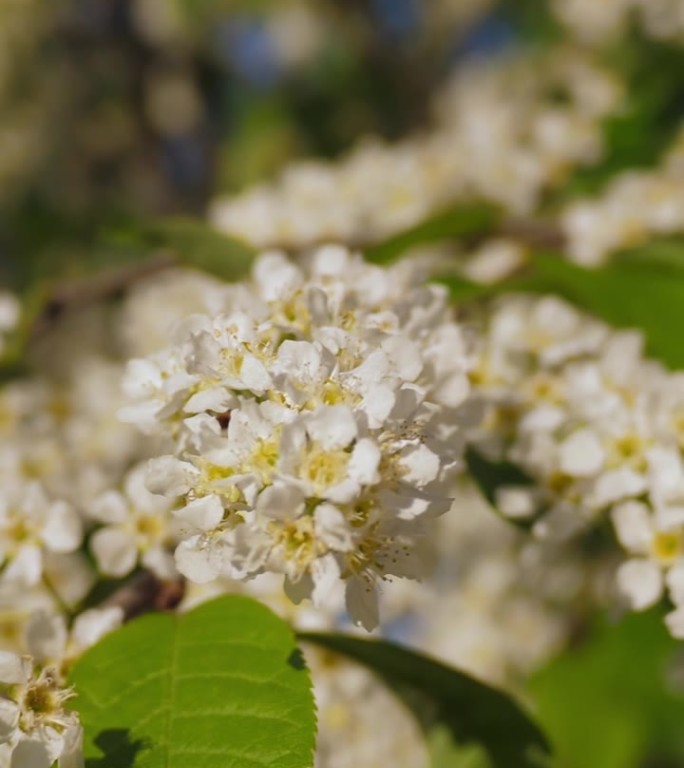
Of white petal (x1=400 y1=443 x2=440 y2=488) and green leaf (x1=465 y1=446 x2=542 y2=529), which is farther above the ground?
white petal (x1=400 y1=443 x2=440 y2=488)

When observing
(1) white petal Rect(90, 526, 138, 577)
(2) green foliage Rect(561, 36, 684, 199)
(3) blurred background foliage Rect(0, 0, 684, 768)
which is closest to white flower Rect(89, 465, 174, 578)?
(1) white petal Rect(90, 526, 138, 577)

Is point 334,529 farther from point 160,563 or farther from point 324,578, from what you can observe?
point 160,563

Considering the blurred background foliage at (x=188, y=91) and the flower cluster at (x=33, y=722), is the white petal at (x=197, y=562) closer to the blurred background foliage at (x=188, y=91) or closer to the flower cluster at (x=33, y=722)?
the flower cluster at (x=33, y=722)

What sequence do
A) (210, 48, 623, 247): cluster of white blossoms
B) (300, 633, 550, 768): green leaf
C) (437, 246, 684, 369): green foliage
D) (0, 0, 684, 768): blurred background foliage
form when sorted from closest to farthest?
1. (300, 633, 550, 768): green leaf
2. (437, 246, 684, 369): green foliage
3. (210, 48, 623, 247): cluster of white blossoms
4. (0, 0, 684, 768): blurred background foliage

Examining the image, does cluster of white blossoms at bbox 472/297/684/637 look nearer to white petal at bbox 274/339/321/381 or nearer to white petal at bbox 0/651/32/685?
white petal at bbox 274/339/321/381

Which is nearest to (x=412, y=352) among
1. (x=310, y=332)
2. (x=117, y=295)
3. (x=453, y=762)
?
(x=310, y=332)

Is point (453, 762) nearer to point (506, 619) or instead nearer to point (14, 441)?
point (14, 441)

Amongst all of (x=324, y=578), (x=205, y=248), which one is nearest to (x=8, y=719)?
(x=324, y=578)

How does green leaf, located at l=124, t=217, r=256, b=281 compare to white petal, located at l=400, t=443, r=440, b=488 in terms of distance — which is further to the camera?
green leaf, located at l=124, t=217, r=256, b=281
